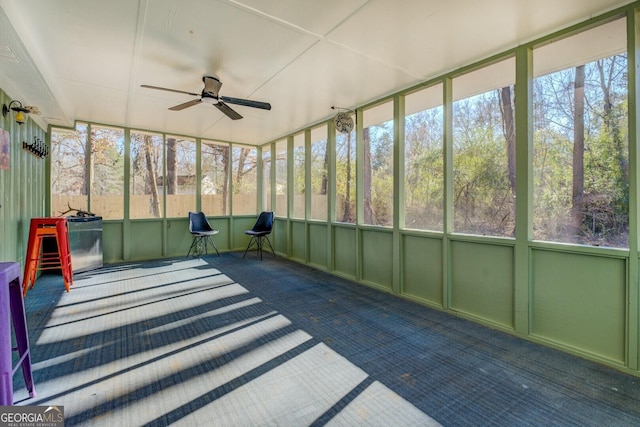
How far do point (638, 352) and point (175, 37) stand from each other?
4.07 metres

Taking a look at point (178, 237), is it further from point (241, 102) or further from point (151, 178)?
point (241, 102)

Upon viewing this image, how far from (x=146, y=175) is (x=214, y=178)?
4.18 ft

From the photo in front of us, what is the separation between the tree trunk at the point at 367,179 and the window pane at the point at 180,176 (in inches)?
147

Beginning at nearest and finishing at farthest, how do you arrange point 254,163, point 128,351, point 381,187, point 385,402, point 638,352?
point 385,402, point 638,352, point 128,351, point 381,187, point 254,163

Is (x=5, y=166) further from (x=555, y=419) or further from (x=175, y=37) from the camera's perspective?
(x=555, y=419)

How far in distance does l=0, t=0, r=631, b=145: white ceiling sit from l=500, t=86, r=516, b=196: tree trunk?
43 centimetres

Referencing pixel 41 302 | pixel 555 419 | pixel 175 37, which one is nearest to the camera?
pixel 555 419

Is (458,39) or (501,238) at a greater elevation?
(458,39)

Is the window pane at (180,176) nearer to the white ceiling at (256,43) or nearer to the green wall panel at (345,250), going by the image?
the white ceiling at (256,43)

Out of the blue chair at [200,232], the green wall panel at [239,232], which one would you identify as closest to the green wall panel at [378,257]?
the blue chair at [200,232]

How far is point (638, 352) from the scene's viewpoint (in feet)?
6.63

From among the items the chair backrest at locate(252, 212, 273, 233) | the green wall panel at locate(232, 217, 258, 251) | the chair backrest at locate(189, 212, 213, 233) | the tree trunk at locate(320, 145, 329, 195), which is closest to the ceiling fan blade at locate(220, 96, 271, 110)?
the tree trunk at locate(320, 145, 329, 195)

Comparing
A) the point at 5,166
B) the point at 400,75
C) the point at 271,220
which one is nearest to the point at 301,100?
the point at 400,75

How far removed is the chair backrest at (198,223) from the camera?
19.0ft
